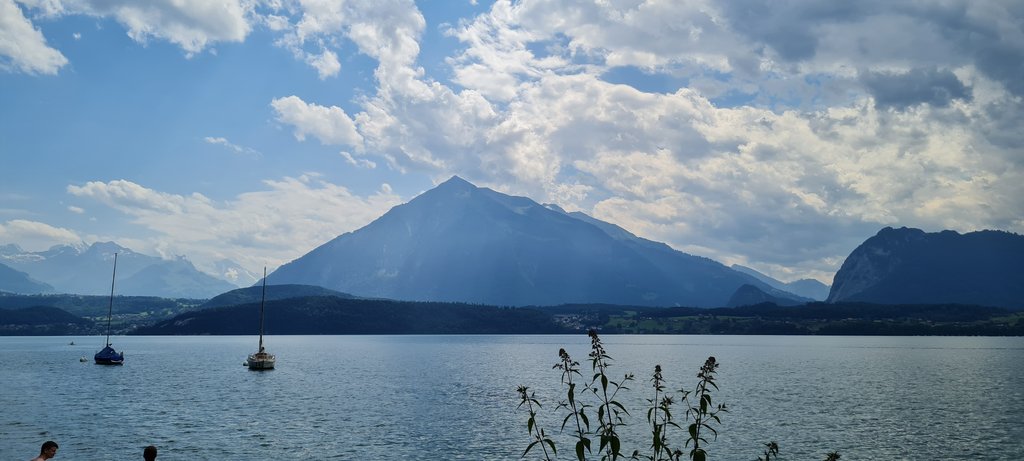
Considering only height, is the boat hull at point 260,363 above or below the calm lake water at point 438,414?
above

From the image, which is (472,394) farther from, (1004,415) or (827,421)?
(1004,415)

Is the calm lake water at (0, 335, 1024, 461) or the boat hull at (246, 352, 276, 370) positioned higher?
the boat hull at (246, 352, 276, 370)

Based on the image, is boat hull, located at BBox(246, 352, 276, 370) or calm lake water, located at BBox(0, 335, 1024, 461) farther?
boat hull, located at BBox(246, 352, 276, 370)

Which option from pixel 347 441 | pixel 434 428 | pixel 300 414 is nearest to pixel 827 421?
pixel 434 428

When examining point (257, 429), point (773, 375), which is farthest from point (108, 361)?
point (773, 375)

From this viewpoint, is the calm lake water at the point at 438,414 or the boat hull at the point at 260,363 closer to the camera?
the calm lake water at the point at 438,414

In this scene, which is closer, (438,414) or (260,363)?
(438,414)

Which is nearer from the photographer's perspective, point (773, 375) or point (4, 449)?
point (4, 449)

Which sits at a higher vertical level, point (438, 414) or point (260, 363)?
point (260, 363)

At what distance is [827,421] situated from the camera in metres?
81.6

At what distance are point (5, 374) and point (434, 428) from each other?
136072mm

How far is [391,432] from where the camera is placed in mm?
75188

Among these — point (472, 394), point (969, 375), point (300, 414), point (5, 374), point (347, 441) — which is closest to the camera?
point (347, 441)

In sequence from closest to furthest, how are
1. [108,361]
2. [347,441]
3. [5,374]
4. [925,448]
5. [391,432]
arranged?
[925,448] → [347,441] → [391,432] → [5,374] → [108,361]
